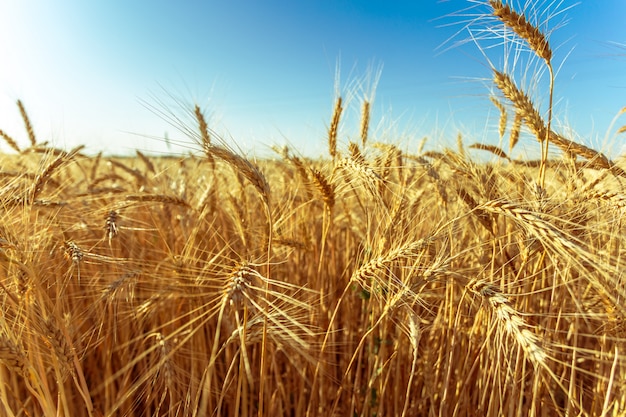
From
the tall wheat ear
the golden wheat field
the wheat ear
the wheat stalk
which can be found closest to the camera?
the golden wheat field

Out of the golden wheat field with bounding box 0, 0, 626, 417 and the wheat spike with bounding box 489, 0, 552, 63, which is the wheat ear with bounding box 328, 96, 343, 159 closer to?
the golden wheat field with bounding box 0, 0, 626, 417

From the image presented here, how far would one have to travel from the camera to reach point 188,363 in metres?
1.73

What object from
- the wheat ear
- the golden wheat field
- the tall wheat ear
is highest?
the tall wheat ear

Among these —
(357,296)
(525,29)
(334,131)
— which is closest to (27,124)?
(334,131)

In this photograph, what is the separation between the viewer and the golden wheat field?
3.41 ft

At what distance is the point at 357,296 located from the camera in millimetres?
2158

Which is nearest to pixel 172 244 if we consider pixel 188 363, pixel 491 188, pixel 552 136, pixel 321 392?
pixel 188 363

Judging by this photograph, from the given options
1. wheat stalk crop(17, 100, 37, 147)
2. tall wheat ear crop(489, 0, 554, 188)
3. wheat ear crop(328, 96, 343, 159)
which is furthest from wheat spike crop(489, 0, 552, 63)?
wheat stalk crop(17, 100, 37, 147)

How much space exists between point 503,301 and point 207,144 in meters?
0.90

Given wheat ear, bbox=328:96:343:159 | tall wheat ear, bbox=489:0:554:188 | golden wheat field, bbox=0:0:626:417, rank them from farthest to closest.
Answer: wheat ear, bbox=328:96:343:159, tall wheat ear, bbox=489:0:554:188, golden wheat field, bbox=0:0:626:417

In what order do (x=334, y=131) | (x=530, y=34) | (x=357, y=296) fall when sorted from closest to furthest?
(x=530, y=34) < (x=334, y=131) < (x=357, y=296)

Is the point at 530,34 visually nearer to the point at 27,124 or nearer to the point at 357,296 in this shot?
the point at 357,296

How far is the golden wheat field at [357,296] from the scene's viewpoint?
104cm

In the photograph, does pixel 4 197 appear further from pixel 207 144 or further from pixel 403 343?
pixel 403 343
